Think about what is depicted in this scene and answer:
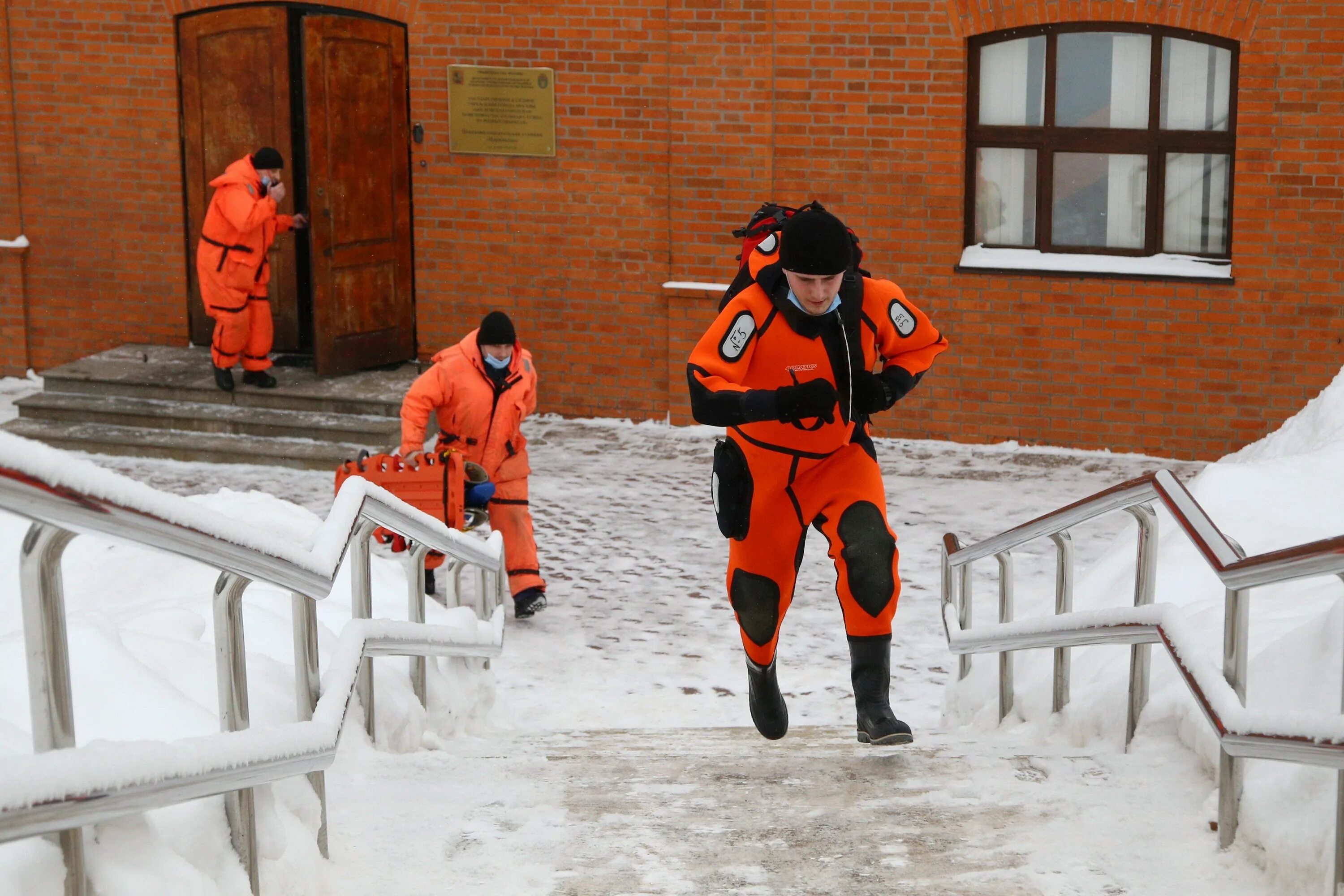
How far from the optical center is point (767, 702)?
543cm

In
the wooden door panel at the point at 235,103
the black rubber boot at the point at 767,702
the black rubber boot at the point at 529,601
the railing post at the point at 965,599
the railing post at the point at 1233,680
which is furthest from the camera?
the wooden door panel at the point at 235,103

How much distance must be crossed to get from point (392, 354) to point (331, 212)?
46.8 inches

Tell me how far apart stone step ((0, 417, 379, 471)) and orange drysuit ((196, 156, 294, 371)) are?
1.97ft

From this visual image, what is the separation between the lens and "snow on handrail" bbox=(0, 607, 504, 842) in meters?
2.36

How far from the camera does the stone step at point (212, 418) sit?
35.4ft

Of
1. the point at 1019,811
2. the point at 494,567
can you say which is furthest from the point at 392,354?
the point at 1019,811

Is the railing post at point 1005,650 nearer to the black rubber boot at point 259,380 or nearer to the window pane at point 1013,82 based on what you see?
the window pane at point 1013,82

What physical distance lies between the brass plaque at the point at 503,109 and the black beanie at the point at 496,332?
3922 millimetres

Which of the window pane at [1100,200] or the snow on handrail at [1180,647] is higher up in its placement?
the window pane at [1100,200]

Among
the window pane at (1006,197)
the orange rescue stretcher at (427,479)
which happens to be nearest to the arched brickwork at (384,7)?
the window pane at (1006,197)

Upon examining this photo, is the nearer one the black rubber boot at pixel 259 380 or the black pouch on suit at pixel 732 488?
the black pouch on suit at pixel 732 488

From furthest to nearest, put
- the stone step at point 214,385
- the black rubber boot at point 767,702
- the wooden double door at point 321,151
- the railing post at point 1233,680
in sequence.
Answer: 1. the wooden double door at point 321,151
2. the stone step at point 214,385
3. the black rubber boot at point 767,702
4. the railing post at point 1233,680

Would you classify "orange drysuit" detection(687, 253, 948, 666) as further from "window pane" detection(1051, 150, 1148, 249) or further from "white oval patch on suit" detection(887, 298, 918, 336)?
"window pane" detection(1051, 150, 1148, 249)

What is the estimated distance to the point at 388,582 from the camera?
7.46m
